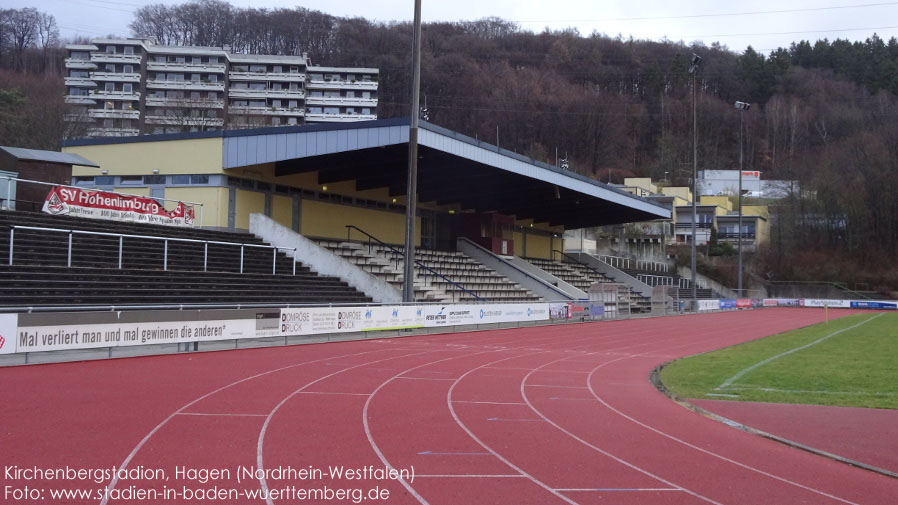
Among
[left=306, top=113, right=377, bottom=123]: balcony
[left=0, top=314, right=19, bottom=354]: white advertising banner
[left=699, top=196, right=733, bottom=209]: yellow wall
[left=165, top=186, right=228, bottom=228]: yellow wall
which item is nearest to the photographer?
[left=0, top=314, right=19, bottom=354]: white advertising banner

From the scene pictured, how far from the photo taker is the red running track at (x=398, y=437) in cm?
693

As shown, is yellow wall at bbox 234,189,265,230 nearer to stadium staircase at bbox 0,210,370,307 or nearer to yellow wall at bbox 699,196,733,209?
stadium staircase at bbox 0,210,370,307

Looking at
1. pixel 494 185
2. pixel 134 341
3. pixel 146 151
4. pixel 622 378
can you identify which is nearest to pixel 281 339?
pixel 134 341

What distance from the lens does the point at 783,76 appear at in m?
106

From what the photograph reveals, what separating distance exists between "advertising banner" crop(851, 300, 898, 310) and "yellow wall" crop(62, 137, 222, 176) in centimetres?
→ 5880

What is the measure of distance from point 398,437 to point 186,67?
301 feet

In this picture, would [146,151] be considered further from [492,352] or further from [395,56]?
[395,56]

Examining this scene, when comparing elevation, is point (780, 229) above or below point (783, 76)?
below

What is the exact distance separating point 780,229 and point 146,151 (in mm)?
69467

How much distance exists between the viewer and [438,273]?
1519 inches

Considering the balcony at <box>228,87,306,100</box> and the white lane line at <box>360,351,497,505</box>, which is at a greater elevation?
the balcony at <box>228,87,306,100</box>

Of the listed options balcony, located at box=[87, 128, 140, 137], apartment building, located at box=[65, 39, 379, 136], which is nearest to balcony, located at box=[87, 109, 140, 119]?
apartment building, located at box=[65, 39, 379, 136]

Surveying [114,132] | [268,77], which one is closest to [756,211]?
[268,77]

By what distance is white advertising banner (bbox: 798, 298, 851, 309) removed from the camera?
220ft
